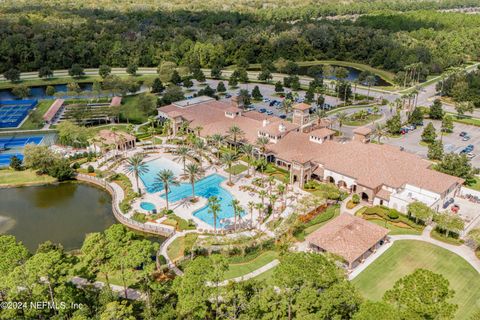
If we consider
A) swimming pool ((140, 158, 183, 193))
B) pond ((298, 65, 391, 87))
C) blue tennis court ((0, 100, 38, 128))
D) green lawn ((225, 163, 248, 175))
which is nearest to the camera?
swimming pool ((140, 158, 183, 193))

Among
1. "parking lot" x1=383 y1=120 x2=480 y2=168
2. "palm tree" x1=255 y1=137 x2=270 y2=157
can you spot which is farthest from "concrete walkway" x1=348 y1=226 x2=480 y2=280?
"parking lot" x1=383 y1=120 x2=480 y2=168

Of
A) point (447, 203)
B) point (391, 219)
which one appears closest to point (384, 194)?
point (391, 219)

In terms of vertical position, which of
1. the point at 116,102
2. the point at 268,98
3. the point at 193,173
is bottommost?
the point at 268,98

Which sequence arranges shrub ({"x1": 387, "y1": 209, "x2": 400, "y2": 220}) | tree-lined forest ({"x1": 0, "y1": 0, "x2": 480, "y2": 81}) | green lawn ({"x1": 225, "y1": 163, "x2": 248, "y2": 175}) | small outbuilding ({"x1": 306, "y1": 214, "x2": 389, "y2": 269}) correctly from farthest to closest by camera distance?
tree-lined forest ({"x1": 0, "y1": 0, "x2": 480, "y2": 81}) < green lawn ({"x1": 225, "y1": 163, "x2": 248, "y2": 175}) < shrub ({"x1": 387, "y1": 209, "x2": 400, "y2": 220}) < small outbuilding ({"x1": 306, "y1": 214, "x2": 389, "y2": 269})

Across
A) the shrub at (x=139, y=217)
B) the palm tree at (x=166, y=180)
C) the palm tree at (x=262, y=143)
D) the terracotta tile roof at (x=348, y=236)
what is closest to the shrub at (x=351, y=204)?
the terracotta tile roof at (x=348, y=236)

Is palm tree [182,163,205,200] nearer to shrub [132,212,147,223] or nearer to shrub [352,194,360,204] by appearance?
shrub [132,212,147,223]

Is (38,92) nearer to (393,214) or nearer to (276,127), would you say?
(276,127)

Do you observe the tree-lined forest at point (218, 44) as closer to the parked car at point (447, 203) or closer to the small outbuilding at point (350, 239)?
the parked car at point (447, 203)
